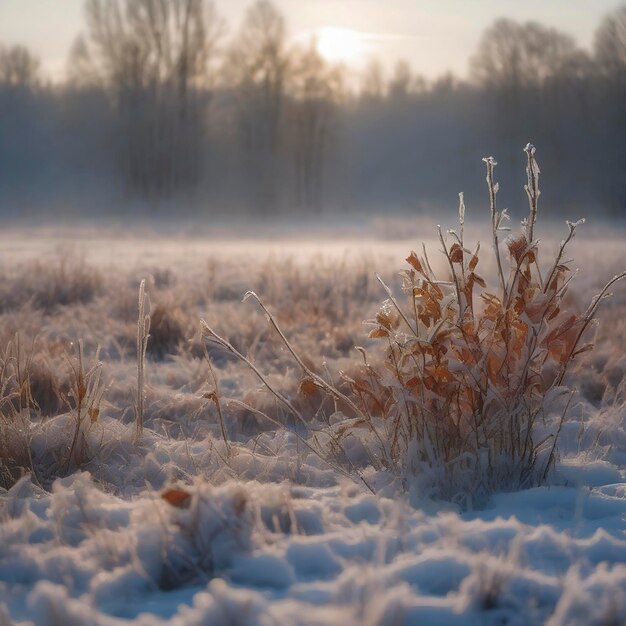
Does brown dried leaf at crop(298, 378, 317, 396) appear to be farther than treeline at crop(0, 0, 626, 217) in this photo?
No

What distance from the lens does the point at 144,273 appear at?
8672 mm

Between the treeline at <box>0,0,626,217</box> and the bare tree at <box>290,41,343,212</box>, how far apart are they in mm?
80

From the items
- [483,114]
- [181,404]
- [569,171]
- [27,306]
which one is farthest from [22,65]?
[181,404]

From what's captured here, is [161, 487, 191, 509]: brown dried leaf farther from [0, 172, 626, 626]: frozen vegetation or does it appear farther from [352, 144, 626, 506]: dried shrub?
[352, 144, 626, 506]: dried shrub

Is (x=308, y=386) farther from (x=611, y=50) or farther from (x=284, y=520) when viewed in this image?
(x=611, y=50)

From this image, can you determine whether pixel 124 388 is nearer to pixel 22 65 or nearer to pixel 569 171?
pixel 569 171

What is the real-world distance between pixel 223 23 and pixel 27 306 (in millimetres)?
27674

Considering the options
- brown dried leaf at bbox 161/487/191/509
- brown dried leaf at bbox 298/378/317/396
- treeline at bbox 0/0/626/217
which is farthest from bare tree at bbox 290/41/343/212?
brown dried leaf at bbox 161/487/191/509

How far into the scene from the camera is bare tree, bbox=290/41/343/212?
99.3ft

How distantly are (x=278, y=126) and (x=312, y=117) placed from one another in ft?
5.90

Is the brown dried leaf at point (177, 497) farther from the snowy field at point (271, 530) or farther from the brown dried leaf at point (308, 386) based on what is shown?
the brown dried leaf at point (308, 386)

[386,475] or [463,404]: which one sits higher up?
[463,404]

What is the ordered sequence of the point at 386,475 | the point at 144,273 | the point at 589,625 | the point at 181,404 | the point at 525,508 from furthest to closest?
the point at 144,273 → the point at 181,404 → the point at 386,475 → the point at 525,508 → the point at 589,625

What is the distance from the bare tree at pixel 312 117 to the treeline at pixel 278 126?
80mm
